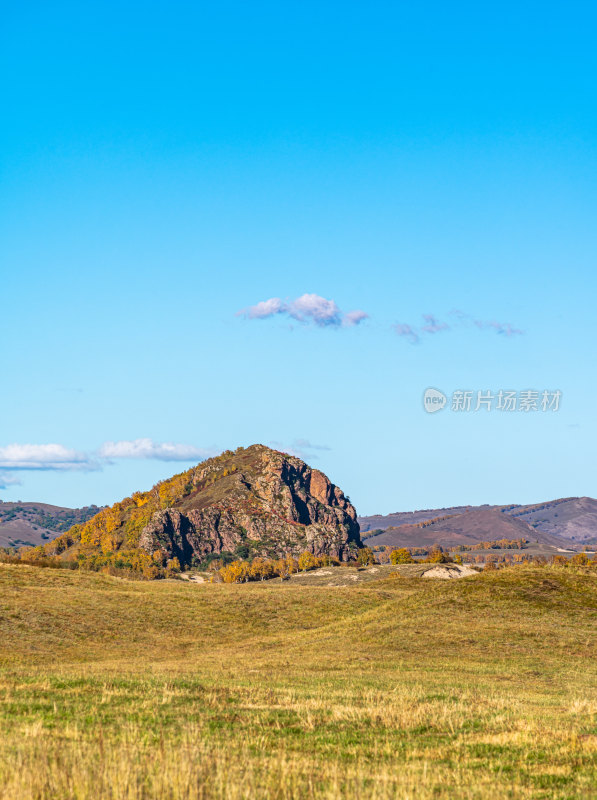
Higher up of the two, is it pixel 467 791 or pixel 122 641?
pixel 467 791

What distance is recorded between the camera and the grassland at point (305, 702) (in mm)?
13055

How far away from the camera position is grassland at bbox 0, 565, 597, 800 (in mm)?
13055

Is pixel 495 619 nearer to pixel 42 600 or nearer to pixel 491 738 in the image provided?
pixel 42 600

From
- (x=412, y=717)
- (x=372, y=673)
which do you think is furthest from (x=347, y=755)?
(x=372, y=673)

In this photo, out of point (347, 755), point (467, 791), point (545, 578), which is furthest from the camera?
point (545, 578)

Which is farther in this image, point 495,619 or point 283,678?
point 495,619

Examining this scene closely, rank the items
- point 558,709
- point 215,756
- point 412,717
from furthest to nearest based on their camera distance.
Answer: point 558,709, point 412,717, point 215,756

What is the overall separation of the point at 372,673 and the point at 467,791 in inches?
951

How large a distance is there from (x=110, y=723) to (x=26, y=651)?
2898 cm

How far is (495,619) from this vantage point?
54000mm

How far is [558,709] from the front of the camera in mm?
24531

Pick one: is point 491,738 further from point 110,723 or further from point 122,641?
point 122,641

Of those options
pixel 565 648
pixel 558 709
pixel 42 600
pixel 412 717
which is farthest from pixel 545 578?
pixel 412 717

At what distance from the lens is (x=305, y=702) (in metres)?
22.7
